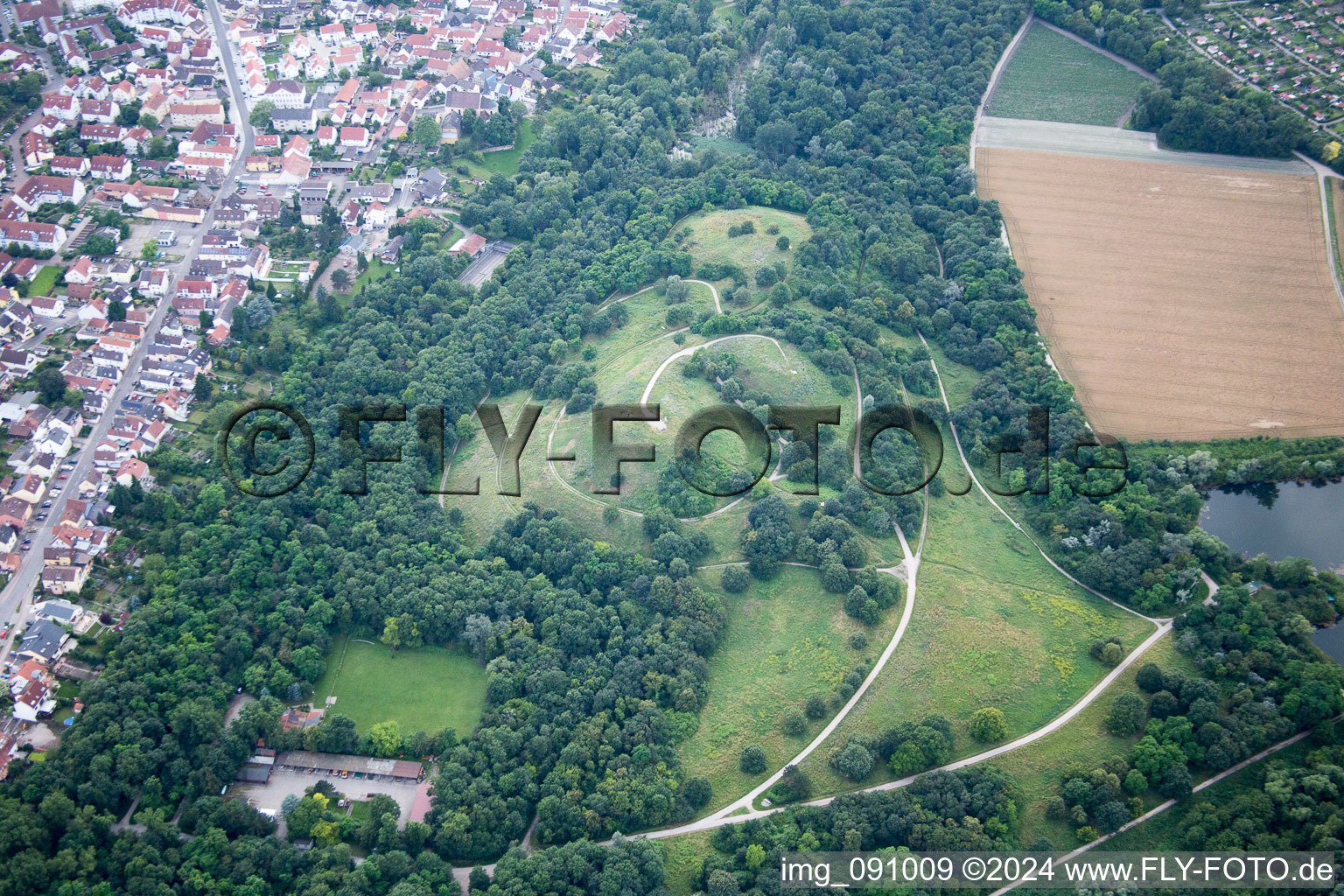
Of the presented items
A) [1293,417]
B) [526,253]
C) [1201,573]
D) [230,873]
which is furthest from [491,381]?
[1293,417]

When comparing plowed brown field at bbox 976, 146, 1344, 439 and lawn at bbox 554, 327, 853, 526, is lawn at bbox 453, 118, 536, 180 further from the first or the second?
plowed brown field at bbox 976, 146, 1344, 439

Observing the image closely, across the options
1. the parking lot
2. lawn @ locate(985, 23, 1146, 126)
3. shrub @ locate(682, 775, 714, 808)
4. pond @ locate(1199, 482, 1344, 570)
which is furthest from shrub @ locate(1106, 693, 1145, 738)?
lawn @ locate(985, 23, 1146, 126)

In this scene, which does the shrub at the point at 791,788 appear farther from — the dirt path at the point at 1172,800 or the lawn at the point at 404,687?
the lawn at the point at 404,687

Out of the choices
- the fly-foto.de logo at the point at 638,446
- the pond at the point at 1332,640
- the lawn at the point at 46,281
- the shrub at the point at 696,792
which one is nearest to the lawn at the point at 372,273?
the fly-foto.de logo at the point at 638,446

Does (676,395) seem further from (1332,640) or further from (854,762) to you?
(1332,640)

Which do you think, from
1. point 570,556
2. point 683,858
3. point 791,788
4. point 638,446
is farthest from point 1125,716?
point 638,446
